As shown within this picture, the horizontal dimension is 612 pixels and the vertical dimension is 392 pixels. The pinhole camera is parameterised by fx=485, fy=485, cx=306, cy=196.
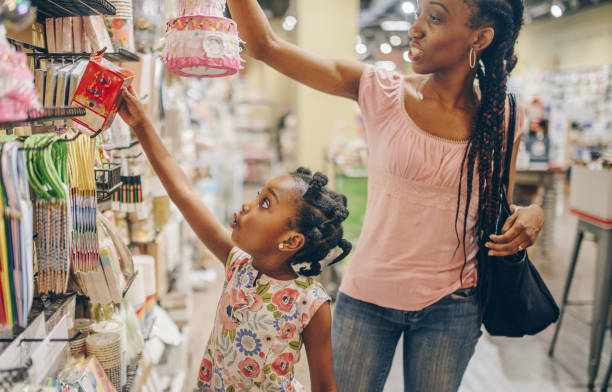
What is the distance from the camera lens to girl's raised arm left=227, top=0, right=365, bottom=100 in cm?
122

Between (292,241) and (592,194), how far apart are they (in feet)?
8.27

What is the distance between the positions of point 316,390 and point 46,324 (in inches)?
23.2

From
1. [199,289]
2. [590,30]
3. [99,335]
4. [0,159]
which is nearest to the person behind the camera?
[0,159]

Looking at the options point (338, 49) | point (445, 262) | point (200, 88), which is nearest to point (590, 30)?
point (338, 49)

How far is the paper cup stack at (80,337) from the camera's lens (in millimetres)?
1218

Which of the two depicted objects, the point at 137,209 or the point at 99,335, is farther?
the point at 137,209

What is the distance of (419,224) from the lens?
4.34 ft

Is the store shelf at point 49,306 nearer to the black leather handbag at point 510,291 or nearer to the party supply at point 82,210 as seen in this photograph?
the party supply at point 82,210

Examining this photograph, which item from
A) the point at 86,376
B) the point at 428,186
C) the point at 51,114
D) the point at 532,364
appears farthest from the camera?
the point at 532,364

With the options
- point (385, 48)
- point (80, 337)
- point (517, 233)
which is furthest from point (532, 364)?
point (385, 48)

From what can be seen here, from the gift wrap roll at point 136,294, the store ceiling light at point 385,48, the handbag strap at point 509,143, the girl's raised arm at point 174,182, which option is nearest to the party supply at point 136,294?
the gift wrap roll at point 136,294

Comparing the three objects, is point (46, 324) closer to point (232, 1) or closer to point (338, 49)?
point (232, 1)

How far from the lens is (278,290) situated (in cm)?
113

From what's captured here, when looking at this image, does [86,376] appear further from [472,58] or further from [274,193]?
[472,58]
